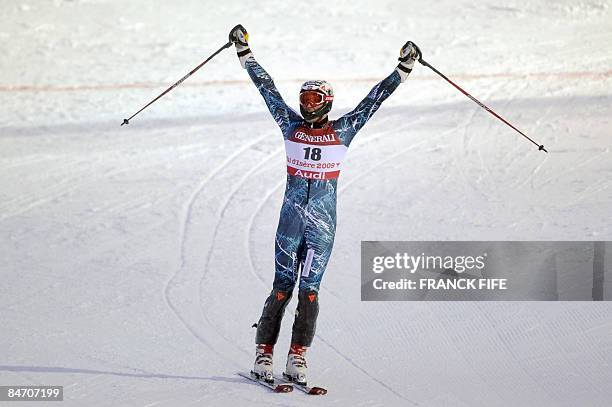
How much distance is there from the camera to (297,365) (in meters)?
7.36

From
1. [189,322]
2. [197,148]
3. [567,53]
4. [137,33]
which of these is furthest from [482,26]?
[189,322]

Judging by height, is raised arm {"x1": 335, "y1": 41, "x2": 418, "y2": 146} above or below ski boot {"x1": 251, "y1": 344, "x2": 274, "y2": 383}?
above

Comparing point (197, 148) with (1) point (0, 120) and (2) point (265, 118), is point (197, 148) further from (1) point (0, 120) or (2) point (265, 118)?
(1) point (0, 120)

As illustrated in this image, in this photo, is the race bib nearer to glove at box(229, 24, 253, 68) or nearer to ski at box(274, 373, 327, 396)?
glove at box(229, 24, 253, 68)

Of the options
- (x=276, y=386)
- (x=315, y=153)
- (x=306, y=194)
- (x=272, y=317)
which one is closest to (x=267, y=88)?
(x=315, y=153)

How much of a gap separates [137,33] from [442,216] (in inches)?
272

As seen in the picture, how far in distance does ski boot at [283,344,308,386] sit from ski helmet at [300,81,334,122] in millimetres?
1279

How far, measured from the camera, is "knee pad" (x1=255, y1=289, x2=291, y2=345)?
24.4 ft

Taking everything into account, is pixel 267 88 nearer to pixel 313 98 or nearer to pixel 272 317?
pixel 313 98

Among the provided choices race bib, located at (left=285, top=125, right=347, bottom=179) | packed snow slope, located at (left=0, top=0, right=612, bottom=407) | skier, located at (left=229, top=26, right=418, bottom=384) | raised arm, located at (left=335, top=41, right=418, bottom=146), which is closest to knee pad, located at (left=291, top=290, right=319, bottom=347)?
skier, located at (left=229, top=26, right=418, bottom=384)

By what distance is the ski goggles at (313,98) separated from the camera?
7.13 metres

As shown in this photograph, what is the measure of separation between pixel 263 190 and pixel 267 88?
161 inches

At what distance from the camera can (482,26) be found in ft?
54.5

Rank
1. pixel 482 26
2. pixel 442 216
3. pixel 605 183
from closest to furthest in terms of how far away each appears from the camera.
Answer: pixel 442 216 → pixel 605 183 → pixel 482 26
